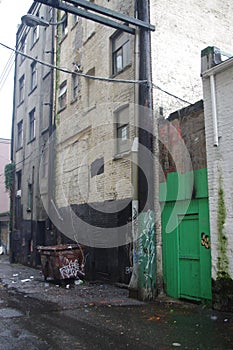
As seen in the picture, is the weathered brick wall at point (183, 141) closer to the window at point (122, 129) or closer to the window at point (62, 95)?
the window at point (122, 129)

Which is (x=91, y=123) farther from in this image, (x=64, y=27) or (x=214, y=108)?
(x=64, y=27)

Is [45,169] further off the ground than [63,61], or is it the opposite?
[63,61]

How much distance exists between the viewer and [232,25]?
42.8 feet

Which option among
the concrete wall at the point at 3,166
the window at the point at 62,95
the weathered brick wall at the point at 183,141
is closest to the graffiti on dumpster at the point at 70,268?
the weathered brick wall at the point at 183,141

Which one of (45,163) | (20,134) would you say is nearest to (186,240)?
(45,163)

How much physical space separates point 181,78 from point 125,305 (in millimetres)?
6929

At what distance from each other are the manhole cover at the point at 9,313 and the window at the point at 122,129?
5803mm

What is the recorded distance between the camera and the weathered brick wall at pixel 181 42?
422 inches

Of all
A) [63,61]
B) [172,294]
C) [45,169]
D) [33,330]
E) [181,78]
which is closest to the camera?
[33,330]

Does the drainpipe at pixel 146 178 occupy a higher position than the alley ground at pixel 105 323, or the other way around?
the drainpipe at pixel 146 178

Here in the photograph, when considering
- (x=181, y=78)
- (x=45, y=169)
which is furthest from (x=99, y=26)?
(x=45, y=169)

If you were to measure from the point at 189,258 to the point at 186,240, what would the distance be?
437mm

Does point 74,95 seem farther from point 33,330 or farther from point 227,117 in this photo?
point 33,330

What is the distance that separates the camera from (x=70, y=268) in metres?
11.9
